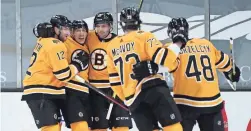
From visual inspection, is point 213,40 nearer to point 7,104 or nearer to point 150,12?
point 150,12

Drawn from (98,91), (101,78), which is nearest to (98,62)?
(101,78)

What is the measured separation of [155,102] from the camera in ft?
11.6

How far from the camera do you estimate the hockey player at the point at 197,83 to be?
3654 mm

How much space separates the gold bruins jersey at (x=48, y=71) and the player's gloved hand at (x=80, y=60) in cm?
5

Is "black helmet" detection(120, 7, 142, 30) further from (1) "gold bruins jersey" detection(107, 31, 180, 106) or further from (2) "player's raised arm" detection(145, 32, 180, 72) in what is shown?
(2) "player's raised arm" detection(145, 32, 180, 72)

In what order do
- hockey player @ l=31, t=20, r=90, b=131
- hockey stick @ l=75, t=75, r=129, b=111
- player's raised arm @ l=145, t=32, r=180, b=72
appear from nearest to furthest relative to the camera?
player's raised arm @ l=145, t=32, r=180, b=72
hockey stick @ l=75, t=75, r=129, b=111
hockey player @ l=31, t=20, r=90, b=131

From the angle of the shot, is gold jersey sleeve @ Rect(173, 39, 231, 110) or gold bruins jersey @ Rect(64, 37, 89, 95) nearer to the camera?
gold jersey sleeve @ Rect(173, 39, 231, 110)

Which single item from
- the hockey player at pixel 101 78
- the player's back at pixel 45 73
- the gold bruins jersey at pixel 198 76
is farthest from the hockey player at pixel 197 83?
the player's back at pixel 45 73

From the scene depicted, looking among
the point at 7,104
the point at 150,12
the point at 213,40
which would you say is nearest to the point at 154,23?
the point at 150,12

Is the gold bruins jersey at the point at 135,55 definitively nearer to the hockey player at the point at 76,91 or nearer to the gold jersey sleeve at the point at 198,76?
the gold jersey sleeve at the point at 198,76

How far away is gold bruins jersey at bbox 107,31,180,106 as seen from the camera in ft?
11.4

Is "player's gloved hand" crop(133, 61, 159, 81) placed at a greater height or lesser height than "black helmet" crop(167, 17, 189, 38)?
lesser

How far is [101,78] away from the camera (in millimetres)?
4363

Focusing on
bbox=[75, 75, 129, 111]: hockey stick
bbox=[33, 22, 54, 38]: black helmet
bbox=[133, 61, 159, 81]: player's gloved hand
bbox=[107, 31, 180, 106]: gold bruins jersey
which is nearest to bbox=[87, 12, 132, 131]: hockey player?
bbox=[75, 75, 129, 111]: hockey stick
